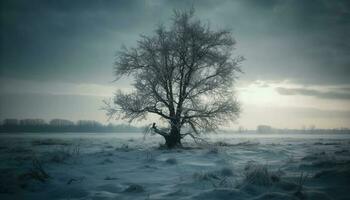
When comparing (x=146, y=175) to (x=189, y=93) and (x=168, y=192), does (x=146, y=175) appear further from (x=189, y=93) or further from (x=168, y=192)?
(x=189, y=93)

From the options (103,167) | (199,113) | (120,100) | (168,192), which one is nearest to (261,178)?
(168,192)

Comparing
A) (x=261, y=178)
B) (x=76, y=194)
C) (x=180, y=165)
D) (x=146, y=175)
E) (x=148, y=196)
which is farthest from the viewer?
(x=180, y=165)

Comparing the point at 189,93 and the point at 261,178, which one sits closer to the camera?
the point at 261,178

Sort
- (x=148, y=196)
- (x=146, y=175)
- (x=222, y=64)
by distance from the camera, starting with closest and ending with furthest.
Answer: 1. (x=148, y=196)
2. (x=146, y=175)
3. (x=222, y=64)

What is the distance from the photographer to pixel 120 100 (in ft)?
52.9

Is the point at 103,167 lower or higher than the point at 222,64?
lower

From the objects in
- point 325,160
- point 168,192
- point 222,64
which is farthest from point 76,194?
point 222,64

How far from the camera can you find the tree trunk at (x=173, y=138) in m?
16.9

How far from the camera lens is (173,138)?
1700 cm

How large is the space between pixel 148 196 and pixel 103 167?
14.6 ft

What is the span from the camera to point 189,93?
1702 centimetres

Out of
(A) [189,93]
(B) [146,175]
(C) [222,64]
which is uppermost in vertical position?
(C) [222,64]

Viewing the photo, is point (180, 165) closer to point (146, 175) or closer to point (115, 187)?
point (146, 175)

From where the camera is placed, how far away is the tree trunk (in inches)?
665
